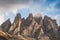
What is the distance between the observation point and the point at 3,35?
4750 centimetres

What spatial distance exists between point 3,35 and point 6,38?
110 centimetres

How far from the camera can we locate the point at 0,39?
4669cm

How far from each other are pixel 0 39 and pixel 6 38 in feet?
5.84

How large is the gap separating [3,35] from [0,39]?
1336mm

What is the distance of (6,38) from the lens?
47938 millimetres
